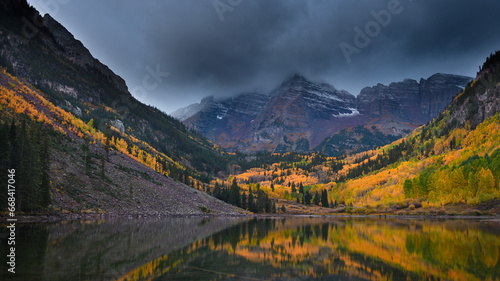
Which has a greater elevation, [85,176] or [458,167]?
[458,167]

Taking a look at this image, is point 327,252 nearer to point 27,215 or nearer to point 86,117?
point 27,215

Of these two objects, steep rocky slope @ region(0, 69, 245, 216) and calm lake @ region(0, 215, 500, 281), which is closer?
calm lake @ region(0, 215, 500, 281)

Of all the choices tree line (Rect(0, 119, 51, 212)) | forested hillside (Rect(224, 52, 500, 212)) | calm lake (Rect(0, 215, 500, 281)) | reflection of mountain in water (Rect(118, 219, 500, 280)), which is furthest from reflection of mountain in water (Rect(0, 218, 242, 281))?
forested hillside (Rect(224, 52, 500, 212))

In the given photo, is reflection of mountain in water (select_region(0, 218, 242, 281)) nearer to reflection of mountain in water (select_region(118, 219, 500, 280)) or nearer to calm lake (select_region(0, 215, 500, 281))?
calm lake (select_region(0, 215, 500, 281))

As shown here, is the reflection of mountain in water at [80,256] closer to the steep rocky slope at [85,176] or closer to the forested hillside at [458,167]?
the steep rocky slope at [85,176]

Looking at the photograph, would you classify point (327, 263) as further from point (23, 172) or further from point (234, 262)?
point (23, 172)

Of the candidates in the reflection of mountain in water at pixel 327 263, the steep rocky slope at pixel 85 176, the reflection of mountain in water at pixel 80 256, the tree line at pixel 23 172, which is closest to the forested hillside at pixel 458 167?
the steep rocky slope at pixel 85 176

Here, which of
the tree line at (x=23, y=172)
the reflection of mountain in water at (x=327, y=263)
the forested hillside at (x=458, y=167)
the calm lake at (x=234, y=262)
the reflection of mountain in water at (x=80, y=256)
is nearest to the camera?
the reflection of mountain in water at (x=80, y=256)

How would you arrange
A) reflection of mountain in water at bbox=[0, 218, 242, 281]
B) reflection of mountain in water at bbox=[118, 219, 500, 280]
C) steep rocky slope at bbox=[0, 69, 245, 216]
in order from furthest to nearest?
steep rocky slope at bbox=[0, 69, 245, 216] → reflection of mountain in water at bbox=[118, 219, 500, 280] → reflection of mountain in water at bbox=[0, 218, 242, 281]

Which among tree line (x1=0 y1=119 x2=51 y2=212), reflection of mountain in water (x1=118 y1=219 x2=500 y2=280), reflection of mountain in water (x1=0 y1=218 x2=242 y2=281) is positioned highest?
tree line (x1=0 y1=119 x2=51 y2=212)

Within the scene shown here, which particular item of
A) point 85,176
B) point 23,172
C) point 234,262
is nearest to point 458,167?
point 234,262

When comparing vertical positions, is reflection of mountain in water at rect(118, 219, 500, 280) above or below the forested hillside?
below

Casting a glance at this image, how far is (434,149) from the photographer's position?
179 meters

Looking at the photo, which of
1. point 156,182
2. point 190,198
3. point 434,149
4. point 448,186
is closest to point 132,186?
point 156,182
